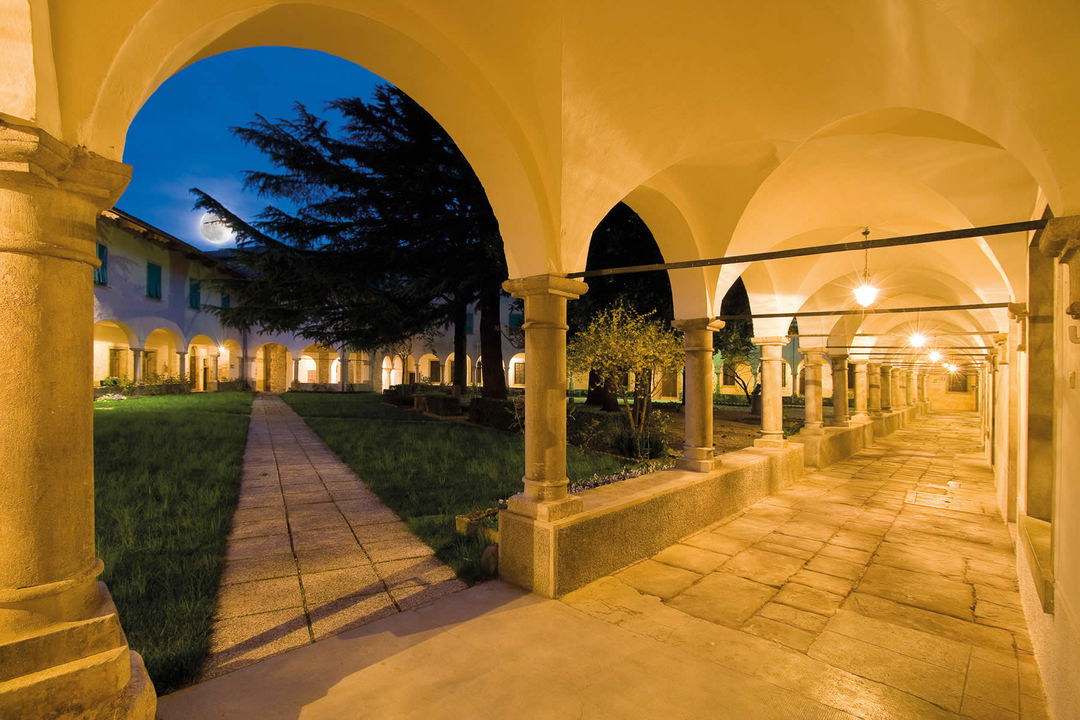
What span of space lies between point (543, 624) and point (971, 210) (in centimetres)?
572

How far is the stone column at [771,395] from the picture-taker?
8188 mm

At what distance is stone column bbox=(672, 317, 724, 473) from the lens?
6422 mm

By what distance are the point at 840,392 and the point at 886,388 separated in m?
8.54

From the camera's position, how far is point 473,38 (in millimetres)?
3547

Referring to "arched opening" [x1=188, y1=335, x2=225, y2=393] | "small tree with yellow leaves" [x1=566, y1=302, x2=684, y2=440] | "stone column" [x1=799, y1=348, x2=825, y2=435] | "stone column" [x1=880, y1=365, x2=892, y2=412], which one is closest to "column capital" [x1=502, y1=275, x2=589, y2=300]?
"small tree with yellow leaves" [x1=566, y1=302, x2=684, y2=440]

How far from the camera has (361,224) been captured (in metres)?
13.7

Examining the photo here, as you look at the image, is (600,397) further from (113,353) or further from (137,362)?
(113,353)

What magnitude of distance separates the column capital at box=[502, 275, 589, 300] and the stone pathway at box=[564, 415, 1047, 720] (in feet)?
7.90

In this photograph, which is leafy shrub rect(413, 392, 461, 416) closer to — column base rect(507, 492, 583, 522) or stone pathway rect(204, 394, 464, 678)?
stone pathway rect(204, 394, 464, 678)

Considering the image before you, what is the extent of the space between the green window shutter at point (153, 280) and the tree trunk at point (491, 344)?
14939 millimetres

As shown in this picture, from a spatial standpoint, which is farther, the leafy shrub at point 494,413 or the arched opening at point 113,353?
the arched opening at point 113,353

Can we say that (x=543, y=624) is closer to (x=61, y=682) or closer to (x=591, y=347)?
(x=61, y=682)

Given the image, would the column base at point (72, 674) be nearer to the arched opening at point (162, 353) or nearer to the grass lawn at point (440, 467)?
the grass lawn at point (440, 467)

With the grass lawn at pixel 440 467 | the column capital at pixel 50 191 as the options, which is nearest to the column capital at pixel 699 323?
the grass lawn at pixel 440 467
